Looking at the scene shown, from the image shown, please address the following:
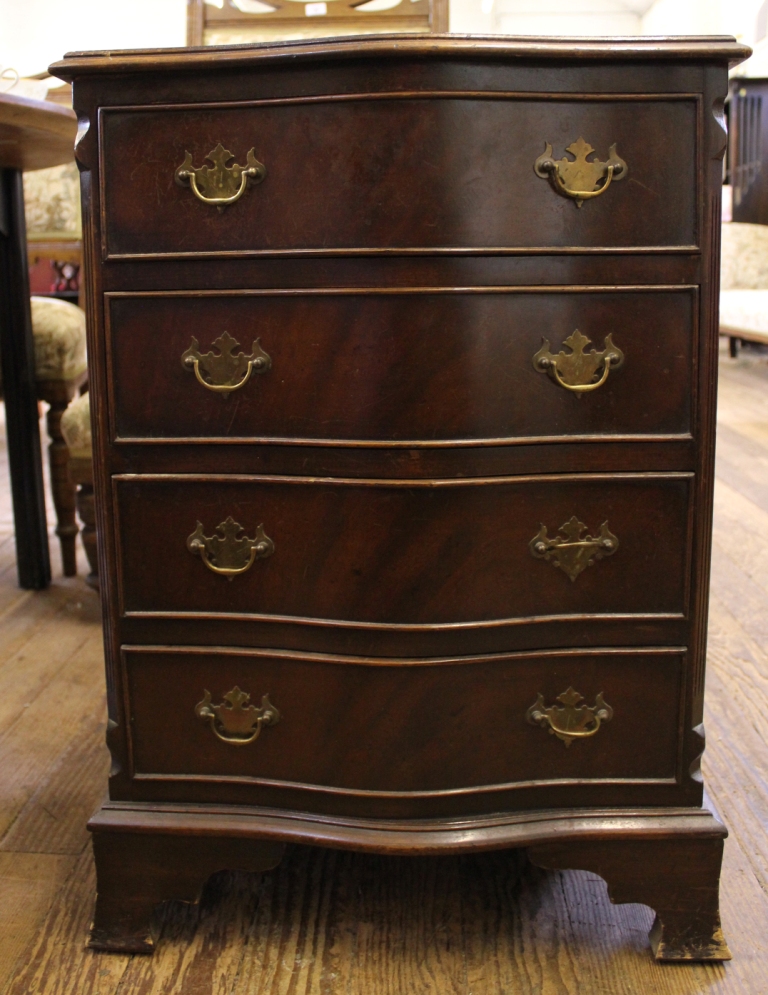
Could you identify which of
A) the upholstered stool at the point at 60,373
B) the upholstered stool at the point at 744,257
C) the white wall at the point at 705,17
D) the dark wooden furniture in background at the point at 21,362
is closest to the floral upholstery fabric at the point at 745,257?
the upholstered stool at the point at 744,257

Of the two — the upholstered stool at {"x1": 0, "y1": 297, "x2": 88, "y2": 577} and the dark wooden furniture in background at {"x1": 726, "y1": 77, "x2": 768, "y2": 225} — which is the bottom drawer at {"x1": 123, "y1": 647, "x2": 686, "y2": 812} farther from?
the dark wooden furniture in background at {"x1": 726, "y1": 77, "x2": 768, "y2": 225}

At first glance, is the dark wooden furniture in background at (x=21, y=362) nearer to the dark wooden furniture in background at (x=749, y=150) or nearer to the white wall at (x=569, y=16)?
the dark wooden furniture in background at (x=749, y=150)

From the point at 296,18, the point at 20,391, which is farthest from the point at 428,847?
the point at 296,18

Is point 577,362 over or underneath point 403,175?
underneath

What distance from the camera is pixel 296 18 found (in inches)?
90.2

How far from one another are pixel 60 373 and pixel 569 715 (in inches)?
65.7

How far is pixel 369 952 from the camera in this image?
1.22 m

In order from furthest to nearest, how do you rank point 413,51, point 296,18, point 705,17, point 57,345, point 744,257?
point 705,17 < point 744,257 < point 57,345 < point 296,18 < point 413,51

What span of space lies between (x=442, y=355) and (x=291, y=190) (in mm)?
233

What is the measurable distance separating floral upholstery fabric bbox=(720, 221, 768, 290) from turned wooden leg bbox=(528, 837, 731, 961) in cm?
501

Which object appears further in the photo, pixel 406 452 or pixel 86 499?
pixel 86 499

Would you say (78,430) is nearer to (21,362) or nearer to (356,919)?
(21,362)

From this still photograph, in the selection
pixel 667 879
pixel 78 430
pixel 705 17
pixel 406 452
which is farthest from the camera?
pixel 705 17

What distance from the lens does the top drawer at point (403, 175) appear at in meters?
1.04
